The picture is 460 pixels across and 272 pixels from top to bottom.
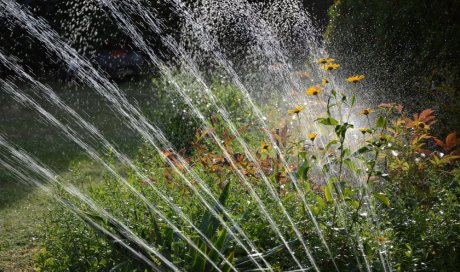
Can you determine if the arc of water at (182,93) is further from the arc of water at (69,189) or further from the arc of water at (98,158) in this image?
the arc of water at (69,189)

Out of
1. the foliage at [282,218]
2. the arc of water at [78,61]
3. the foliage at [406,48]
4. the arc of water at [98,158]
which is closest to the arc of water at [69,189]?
the foliage at [282,218]

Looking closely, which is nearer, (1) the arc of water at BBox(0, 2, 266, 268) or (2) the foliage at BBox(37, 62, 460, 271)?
(2) the foliage at BBox(37, 62, 460, 271)

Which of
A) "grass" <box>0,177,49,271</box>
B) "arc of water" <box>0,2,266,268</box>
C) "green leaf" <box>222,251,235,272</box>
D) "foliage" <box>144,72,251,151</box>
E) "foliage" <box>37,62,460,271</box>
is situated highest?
"arc of water" <box>0,2,266,268</box>

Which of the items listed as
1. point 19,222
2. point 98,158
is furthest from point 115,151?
point 19,222

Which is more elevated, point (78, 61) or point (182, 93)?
point (78, 61)

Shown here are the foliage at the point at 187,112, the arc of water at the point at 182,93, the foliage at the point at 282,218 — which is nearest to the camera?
the foliage at the point at 282,218

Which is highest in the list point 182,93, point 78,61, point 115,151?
point 78,61

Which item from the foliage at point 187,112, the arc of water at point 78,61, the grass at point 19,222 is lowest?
the grass at point 19,222

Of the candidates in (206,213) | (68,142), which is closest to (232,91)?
(68,142)

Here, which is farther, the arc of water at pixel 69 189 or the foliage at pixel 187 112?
the foliage at pixel 187 112

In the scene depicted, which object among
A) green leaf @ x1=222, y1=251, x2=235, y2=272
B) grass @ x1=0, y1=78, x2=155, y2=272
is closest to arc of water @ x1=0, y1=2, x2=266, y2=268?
grass @ x1=0, y1=78, x2=155, y2=272

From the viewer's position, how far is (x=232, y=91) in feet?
21.9

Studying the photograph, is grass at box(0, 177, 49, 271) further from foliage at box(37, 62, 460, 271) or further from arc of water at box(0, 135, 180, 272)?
foliage at box(37, 62, 460, 271)

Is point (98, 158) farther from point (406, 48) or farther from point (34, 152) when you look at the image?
point (406, 48)
